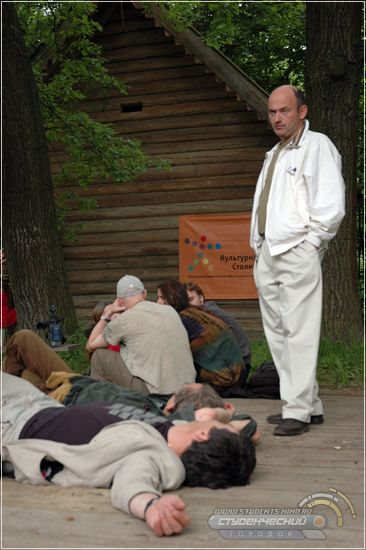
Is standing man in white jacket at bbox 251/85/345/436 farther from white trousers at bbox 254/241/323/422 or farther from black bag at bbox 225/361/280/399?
black bag at bbox 225/361/280/399

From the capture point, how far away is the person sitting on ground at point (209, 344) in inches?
236

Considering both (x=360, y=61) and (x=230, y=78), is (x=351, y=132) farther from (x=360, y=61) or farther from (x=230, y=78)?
(x=230, y=78)

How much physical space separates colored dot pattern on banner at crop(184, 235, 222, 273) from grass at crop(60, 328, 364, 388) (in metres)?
4.29

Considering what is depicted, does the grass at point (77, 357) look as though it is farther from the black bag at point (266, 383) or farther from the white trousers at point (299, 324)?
the white trousers at point (299, 324)

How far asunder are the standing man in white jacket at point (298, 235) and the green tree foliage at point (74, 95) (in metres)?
5.56

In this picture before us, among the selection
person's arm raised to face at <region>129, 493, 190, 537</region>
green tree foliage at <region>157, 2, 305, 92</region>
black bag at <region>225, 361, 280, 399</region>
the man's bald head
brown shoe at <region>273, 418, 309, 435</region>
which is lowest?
black bag at <region>225, 361, 280, 399</region>

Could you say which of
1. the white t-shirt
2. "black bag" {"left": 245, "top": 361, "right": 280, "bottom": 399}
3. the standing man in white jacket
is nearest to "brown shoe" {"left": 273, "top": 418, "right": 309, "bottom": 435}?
the standing man in white jacket

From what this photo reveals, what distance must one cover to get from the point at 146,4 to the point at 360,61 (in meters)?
3.50

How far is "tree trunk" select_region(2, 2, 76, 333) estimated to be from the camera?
26.0 feet

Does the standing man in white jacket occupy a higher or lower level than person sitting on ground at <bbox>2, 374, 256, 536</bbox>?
higher

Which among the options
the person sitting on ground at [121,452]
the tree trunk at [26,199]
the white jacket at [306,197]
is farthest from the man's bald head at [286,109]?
the tree trunk at [26,199]

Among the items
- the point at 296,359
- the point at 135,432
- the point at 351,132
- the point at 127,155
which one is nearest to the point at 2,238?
the point at 127,155

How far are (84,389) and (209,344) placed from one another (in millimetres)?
1606

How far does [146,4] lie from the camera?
10.1m
